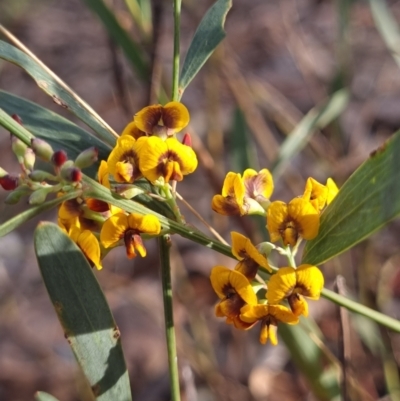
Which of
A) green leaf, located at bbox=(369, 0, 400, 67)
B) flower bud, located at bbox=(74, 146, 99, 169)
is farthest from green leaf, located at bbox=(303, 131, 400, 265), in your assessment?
green leaf, located at bbox=(369, 0, 400, 67)

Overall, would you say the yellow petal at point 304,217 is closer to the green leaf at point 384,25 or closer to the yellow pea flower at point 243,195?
A: the yellow pea flower at point 243,195

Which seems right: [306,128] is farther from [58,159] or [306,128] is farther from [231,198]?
[58,159]

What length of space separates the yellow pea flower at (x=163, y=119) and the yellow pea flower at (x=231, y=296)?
7.2 inches

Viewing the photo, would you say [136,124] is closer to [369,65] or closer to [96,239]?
[96,239]

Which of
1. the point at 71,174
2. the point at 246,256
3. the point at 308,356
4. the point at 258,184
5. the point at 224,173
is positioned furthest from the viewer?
the point at 224,173

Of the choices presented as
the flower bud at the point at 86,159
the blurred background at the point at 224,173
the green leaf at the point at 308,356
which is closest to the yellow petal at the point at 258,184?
the flower bud at the point at 86,159

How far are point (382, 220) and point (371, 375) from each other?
1.32 meters

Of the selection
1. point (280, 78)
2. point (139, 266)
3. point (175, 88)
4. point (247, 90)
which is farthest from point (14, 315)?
point (175, 88)

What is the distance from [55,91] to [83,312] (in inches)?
12.3

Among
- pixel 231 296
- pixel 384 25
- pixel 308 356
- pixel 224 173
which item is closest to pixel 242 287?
pixel 231 296

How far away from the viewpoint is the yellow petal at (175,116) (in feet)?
2.61

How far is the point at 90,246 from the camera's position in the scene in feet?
2.55

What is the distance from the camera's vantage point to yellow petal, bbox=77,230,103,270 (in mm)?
774

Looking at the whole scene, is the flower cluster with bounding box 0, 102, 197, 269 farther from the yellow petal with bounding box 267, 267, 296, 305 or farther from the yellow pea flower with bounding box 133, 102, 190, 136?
the yellow petal with bounding box 267, 267, 296, 305
